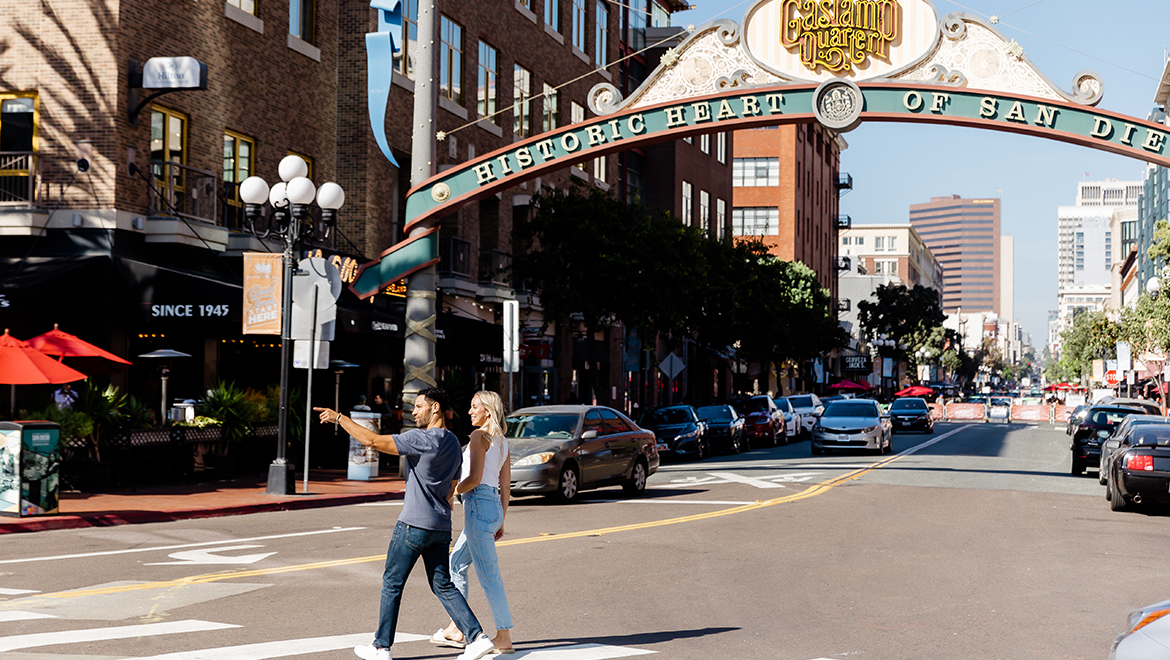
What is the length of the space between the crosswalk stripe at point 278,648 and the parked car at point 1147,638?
4.77m

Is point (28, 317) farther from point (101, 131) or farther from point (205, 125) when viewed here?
point (205, 125)

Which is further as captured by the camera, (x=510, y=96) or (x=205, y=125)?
(x=510, y=96)

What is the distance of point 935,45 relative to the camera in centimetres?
2312

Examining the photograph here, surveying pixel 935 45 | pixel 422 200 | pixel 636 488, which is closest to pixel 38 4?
pixel 422 200

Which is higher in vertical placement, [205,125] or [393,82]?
[393,82]

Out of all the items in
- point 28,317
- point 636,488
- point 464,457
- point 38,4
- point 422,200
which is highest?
point 38,4

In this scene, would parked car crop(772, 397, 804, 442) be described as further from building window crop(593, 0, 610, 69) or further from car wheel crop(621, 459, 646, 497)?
car wheel crop(621, 459, 646, 497)

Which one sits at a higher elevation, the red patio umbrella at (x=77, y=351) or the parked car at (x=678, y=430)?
the red patio umbrella at (x=77, y=351)

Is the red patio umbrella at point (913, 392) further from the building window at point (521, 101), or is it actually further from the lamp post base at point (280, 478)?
the lamp post base at point (280, 478)

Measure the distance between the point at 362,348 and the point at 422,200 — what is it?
7801 mm

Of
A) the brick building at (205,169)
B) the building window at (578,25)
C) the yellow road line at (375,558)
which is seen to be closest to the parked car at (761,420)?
the brick building at (205,169)

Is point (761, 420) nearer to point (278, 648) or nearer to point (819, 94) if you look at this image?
point (819, 94)

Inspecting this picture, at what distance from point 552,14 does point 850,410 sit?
17870mm

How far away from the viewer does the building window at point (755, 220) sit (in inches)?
3558
